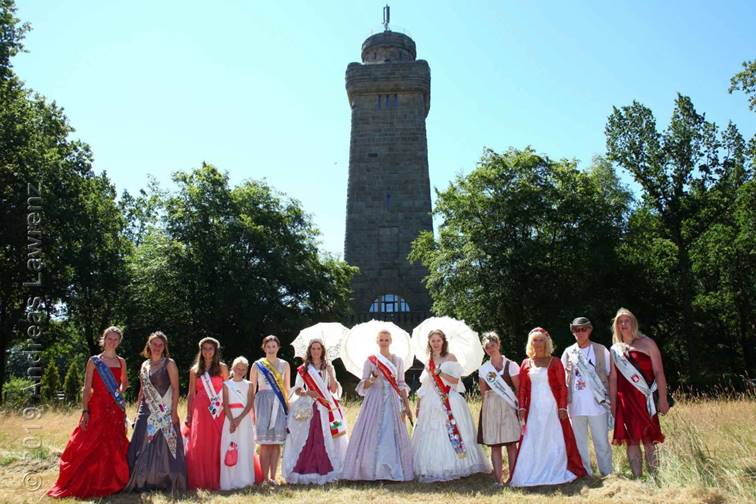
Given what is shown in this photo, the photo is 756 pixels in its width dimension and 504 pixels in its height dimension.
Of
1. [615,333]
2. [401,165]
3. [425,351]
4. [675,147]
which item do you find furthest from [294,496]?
[401,165]

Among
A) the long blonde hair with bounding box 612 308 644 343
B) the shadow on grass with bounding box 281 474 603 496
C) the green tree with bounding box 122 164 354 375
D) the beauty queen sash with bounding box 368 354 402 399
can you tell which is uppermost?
the green tree with bounding box 122 164 354 375

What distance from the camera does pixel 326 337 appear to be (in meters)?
8.57

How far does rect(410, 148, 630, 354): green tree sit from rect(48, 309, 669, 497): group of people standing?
12818mm

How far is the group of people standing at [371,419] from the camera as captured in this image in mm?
6785

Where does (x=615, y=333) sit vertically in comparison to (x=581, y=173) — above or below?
below

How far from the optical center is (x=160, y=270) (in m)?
21.0

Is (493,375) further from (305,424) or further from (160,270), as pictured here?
(160,270)

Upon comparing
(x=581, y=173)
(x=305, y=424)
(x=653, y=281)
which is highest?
(x=581, y=173)

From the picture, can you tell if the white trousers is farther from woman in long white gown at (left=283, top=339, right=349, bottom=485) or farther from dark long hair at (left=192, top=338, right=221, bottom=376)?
dark long hair at (left=192, top=338, right=221, bottom=376)

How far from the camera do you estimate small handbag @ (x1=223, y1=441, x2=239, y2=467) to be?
23.7ft

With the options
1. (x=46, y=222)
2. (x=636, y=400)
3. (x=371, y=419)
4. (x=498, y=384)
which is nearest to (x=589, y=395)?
(x=636, y=400)

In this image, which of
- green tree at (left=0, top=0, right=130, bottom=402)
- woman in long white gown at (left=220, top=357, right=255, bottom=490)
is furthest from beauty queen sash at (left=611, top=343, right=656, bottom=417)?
green tree at (left=0, top=0, right=130, bottom=402)

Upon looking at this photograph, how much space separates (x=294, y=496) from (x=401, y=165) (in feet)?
74.7

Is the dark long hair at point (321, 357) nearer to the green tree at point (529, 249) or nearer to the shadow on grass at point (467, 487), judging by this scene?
the shadow on grass at point (467, 487)
